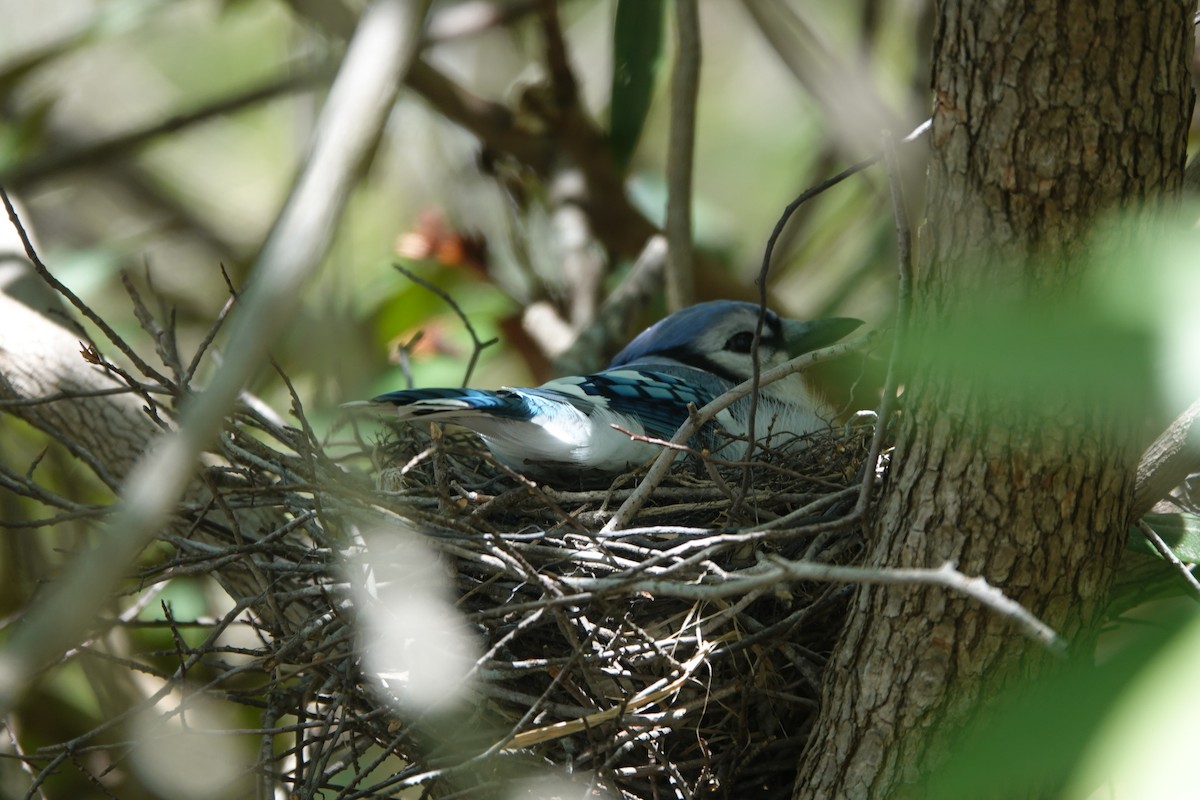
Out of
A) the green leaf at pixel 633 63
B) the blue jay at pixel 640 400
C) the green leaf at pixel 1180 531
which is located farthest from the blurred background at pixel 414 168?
the green leaf at pixel 1180 531

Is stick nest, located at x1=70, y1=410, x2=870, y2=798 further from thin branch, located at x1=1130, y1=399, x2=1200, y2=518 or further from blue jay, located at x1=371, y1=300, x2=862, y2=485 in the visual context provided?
thin branch, located at x1=1130, y1=399, x2=1200, y2=518

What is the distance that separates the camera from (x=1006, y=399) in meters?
1.15

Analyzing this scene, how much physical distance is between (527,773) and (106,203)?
4.19 m

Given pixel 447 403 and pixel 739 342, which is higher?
pixel 739 342

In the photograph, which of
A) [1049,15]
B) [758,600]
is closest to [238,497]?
[758,600]

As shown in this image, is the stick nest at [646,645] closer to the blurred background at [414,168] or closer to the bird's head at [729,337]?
the blurred background at [414,168]

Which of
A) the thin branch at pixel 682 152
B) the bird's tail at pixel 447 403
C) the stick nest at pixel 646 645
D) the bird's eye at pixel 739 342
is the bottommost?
the stick nest at pixel 646 645

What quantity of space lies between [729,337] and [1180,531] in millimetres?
1132

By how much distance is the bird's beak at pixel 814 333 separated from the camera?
2.53 meters

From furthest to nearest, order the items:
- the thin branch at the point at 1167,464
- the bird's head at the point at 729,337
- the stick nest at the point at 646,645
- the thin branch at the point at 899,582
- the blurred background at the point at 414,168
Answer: the blurred background at the point at 414,168
the bird's head at the point at 729,337
the stick nest at the point at 646,645
the thin branch at the point at 1167,464
the thin branch at the point at 899,582

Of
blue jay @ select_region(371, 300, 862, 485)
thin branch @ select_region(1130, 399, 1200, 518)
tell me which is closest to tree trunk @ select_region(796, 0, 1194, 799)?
thin branch @ select_region(1130, 399, 1200, 518)

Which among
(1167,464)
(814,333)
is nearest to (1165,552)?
(1167,464)

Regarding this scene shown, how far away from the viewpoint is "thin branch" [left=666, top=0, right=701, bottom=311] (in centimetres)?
252

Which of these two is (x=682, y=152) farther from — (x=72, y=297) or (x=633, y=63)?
(x=72, y=297)
